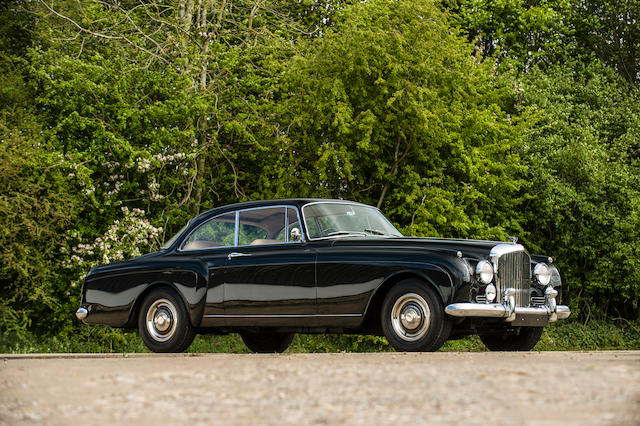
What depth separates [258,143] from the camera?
858 inches

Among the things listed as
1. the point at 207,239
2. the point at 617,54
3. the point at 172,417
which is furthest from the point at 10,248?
the point at 617,54

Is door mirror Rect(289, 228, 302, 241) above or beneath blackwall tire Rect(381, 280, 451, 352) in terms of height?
above

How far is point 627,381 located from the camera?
5.32 metres

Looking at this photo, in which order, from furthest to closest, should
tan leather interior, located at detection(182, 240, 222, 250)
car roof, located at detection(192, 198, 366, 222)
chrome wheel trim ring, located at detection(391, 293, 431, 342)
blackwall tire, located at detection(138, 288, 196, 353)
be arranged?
tan leather interior, located at detection(182, 240, 222, 250) → blackwall tire, located at detection(138, 288, 196, 353) → car roof, located at detection(192, 198, 366, 222) → chrome wheel trim ring, located at detection(391, 293, 431, 342)

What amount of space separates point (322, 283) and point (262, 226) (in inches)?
50.9

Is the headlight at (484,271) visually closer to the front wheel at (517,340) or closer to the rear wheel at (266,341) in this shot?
the front wheel at (517,340)

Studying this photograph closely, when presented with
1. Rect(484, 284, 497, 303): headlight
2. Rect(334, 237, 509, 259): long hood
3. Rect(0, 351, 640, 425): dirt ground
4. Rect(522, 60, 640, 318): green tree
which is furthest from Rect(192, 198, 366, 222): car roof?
Rect(522, 60, 640, 318): green tree

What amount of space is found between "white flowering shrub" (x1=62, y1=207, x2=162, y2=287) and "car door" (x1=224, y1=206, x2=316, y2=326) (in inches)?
420

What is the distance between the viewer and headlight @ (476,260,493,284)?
8.33 meters

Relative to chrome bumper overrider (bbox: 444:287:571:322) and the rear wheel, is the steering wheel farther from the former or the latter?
the rear wheel

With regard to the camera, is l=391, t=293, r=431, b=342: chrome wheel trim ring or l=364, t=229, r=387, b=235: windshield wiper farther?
l=364, t=229, r=387, b=235: windshield wiper

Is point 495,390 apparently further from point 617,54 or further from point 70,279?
point 617,54

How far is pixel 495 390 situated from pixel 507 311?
3.64 m

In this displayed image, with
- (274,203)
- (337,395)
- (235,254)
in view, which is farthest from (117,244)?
(337,395)
